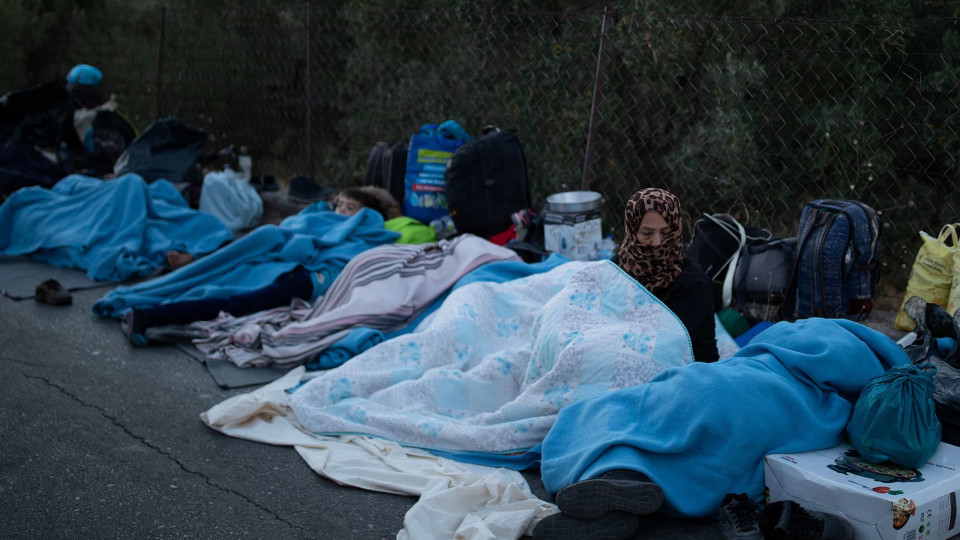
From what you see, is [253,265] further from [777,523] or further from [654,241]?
[777,523]

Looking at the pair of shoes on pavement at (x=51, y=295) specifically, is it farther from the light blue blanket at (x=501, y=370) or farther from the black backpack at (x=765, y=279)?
the black backpack at (x=765, y=279)

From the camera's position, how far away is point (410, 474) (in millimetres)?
3420

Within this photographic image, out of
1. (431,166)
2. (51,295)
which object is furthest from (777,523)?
(51,295)

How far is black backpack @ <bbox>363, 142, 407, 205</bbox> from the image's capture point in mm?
7176

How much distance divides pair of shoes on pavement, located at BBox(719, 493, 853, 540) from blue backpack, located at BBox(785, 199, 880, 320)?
1.82 meters

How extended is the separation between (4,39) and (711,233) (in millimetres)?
10327

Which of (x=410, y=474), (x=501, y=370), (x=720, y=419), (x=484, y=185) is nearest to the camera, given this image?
(x=720, y=419)

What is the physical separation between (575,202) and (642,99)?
1167 millimetres

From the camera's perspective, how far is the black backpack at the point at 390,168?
7.18 metres

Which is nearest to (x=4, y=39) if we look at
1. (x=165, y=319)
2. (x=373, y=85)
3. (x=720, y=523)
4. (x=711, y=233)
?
(x=373, y=85)

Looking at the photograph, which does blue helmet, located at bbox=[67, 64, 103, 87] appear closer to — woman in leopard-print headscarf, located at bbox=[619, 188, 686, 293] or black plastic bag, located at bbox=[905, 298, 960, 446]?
woman in leopard-print headscarf, located at bbox=[619, 188, 686, 293]

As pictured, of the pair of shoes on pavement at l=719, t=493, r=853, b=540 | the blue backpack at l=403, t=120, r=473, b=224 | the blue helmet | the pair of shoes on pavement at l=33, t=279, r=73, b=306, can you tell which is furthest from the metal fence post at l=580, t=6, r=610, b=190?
the blue helmet

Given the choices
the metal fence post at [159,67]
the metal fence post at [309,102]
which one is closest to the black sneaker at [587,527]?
the metal fence post at [309,102]

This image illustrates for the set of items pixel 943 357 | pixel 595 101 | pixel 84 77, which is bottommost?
pixel 943 357
